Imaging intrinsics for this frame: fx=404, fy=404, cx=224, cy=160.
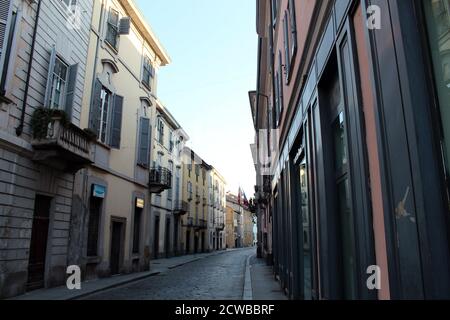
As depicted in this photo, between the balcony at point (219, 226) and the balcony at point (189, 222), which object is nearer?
the balcony at point (189, 222)

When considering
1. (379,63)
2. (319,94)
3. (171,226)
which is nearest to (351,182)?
(379,63)

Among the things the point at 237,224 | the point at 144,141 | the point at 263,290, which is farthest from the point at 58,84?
the point at 237,224

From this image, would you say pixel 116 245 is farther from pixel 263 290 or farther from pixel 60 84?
pixel 263 290

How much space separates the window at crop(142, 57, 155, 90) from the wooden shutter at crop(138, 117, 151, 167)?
2166 mm

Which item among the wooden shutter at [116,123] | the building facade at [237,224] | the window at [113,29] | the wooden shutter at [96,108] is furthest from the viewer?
the building facade at [237,224]

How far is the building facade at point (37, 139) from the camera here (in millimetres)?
9789

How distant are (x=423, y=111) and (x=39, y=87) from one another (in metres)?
11.3

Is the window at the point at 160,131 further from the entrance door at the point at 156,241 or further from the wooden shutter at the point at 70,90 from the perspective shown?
the wooden shutter at the point at 70,90

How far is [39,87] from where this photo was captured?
11289mm

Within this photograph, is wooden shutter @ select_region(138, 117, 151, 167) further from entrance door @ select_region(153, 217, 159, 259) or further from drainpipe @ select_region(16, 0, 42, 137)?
entrance door @ select_region(153, 217, 159, 259)

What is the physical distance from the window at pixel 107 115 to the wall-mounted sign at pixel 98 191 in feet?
5.91

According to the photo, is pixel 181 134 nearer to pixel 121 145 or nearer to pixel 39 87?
pixel 121 145

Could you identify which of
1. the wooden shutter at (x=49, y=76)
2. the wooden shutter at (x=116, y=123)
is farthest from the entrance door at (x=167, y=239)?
the wooden shutter at (x=49, y=76)

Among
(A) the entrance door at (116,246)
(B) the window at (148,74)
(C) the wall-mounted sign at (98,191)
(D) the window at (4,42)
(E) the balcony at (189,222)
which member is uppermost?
(B) the window at (148,74)
